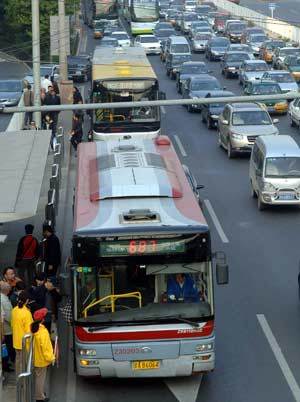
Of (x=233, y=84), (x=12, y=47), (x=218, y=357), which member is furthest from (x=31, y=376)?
(x=12, y=47)

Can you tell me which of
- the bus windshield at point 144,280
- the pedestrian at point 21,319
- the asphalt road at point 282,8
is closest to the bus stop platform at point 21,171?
the pedestrian at point 21,319

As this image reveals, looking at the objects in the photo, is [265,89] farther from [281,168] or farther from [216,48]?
[216,48]

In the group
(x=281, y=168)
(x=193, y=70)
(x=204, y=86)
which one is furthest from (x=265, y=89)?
(x=281, y=168)

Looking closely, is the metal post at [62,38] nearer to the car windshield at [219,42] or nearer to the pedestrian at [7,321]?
the pedestrian at [7,321]

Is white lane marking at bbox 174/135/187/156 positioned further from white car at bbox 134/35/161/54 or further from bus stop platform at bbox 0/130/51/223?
white car at bbox 134/35/161/54

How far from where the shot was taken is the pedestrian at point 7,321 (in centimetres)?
1705

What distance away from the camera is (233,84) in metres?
61.1

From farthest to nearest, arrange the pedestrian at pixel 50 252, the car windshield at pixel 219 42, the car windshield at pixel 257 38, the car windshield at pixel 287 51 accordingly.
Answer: the car windshield at pixel 257 38 → the car windshield at pixel 219 42 → the car windshield at pixel 287 51 → the pedestrian at pixel 50 252

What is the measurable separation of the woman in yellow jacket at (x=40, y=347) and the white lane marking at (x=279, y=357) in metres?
3.80

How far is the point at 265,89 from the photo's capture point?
160 feet

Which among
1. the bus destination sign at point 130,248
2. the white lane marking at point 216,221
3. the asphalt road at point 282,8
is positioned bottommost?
the asphalt road at point 282,8

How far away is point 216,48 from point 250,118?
3485cm

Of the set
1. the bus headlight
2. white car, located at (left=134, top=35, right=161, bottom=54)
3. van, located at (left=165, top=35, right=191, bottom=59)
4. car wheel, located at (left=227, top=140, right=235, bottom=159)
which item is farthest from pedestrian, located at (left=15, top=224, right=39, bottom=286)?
white car, located at (left=134, top=35, right=161, bottom=54)

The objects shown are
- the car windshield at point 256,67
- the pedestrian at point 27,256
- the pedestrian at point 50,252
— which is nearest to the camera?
the pedestrian at point 50,252
